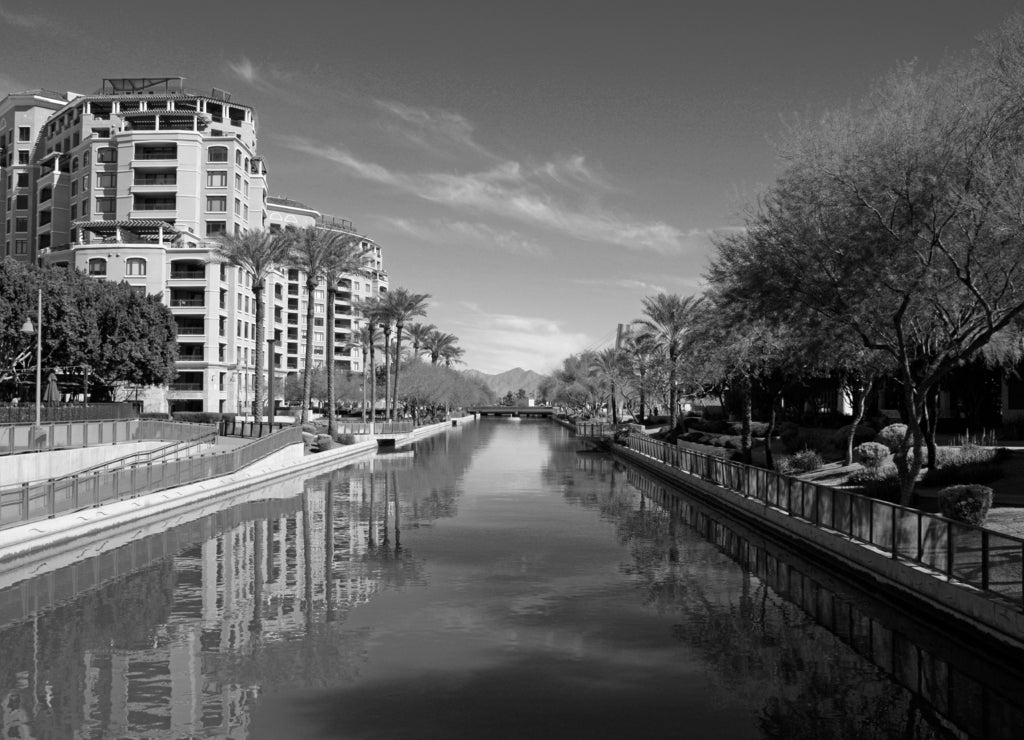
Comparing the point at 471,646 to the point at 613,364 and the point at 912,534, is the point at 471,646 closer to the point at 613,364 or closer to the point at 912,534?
the point at 912,534

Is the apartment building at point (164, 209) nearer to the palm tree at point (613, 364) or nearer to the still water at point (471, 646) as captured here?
the palm tree at point (613, 364)

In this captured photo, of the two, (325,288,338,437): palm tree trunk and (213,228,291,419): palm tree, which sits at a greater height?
(213,228,291,419): palm tree

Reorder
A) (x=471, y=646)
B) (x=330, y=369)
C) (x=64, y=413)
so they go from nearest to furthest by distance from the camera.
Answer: (x=471, y=646), (x=64, y=413), (x=330, y=369)

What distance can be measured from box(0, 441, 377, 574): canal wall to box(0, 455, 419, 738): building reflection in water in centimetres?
121

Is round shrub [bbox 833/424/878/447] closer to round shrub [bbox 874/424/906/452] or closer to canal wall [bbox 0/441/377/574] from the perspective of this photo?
round shrub [bbox 874/424/906/452]

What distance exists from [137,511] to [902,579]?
71.3 feet

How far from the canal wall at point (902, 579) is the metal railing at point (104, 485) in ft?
63.5

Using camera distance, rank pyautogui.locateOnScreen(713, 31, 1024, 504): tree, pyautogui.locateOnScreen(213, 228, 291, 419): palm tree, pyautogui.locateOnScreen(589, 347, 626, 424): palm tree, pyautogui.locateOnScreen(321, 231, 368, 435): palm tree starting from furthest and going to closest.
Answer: pyautogui.locateOnScreen(589, 347, 626, 424): palm tree
pyautogui.locateOnScreen(213, 228, 291, 419): palm tree
pyautogui.locateOnScreen(321, 231, 368, 435): palm tree
pyautogui.locateOnScreen(713, 31, 1024, 504): tree

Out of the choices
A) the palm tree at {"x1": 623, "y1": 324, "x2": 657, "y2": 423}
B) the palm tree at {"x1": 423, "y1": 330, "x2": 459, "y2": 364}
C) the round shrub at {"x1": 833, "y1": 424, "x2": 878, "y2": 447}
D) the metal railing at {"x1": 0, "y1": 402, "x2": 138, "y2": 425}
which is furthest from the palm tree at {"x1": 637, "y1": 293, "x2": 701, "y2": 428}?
the palm tree at {"x1": 423, "y1": 330, "x2": 459, "y2": 364}

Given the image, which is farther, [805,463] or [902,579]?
[805,463]

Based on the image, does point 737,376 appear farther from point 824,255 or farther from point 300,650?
point 300,650

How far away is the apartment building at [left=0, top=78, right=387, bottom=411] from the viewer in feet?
273

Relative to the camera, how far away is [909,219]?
18.7 meters

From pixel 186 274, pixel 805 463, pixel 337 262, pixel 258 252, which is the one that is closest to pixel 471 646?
pixel 805 463
